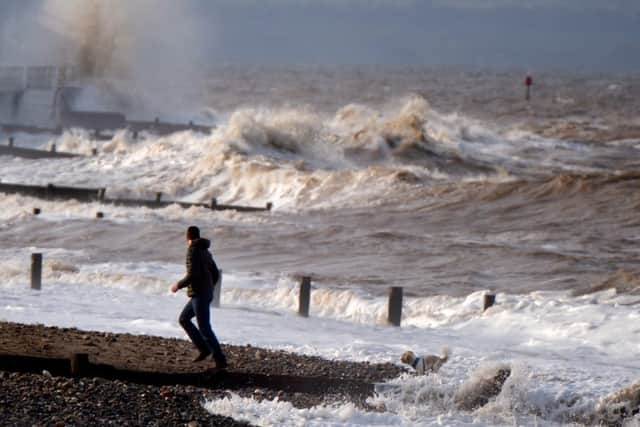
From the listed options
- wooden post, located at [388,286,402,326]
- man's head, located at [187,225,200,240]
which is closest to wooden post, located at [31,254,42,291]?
wooden post, located at [388,286,402,326]

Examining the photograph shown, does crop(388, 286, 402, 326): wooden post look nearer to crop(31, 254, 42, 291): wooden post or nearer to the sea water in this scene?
the sea water

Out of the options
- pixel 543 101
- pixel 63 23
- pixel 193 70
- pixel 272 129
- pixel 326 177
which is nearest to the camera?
pixel 326 177

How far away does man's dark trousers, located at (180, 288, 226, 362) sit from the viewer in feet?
36.7

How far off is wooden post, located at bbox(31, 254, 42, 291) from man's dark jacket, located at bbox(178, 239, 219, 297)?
6.36 metres

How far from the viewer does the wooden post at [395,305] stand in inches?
602

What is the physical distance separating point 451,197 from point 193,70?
5196cm

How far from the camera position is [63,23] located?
227ft

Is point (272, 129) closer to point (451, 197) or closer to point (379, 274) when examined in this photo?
point (451, 197)

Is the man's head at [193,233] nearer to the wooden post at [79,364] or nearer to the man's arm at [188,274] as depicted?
the man's arm at [188,274]

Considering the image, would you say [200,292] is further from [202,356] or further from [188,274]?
[202,356]

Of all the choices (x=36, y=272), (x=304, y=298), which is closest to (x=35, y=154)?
(x=36, y=272)

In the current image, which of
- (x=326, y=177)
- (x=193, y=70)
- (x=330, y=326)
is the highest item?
(x=193, y=70)

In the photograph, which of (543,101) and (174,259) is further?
(543,101)

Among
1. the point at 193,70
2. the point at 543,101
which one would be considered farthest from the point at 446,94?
the point at 193,70
